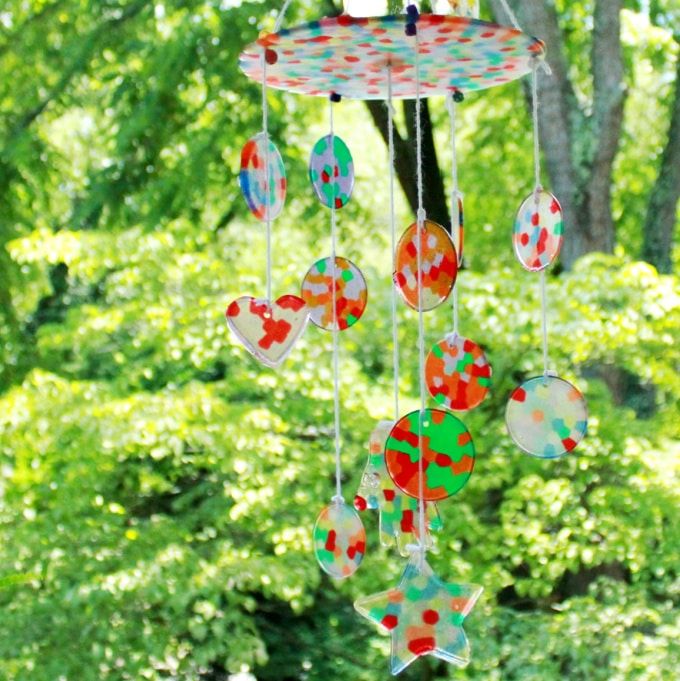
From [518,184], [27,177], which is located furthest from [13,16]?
[518,184]

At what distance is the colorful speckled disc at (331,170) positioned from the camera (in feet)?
5.10

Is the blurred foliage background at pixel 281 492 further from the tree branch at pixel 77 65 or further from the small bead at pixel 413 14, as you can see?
the small bead at pixel 413 14

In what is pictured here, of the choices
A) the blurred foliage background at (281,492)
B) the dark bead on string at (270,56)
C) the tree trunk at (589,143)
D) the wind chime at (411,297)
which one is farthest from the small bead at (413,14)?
the tree trunk at (589,143)

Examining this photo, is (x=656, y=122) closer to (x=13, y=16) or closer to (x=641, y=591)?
(x=13, y=16)

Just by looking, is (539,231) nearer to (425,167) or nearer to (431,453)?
(431,453)

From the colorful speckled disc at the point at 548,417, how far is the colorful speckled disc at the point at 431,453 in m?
0.09

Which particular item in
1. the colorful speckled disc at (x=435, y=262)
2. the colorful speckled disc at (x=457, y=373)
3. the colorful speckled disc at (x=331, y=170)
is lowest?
the colorful speckled disc at (x=457, y=373)

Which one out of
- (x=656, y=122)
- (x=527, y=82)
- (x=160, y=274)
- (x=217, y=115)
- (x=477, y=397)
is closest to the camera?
(x=477, y=397)

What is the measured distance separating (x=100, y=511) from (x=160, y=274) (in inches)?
26.1

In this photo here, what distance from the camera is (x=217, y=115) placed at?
4742mm

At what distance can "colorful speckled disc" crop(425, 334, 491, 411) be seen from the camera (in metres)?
1.50

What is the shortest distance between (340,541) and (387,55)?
549 mm

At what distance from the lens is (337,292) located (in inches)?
61.7

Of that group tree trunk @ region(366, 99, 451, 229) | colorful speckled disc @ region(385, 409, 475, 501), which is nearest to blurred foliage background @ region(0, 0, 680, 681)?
tree trunk @ region(366, 99, 451, 229)
